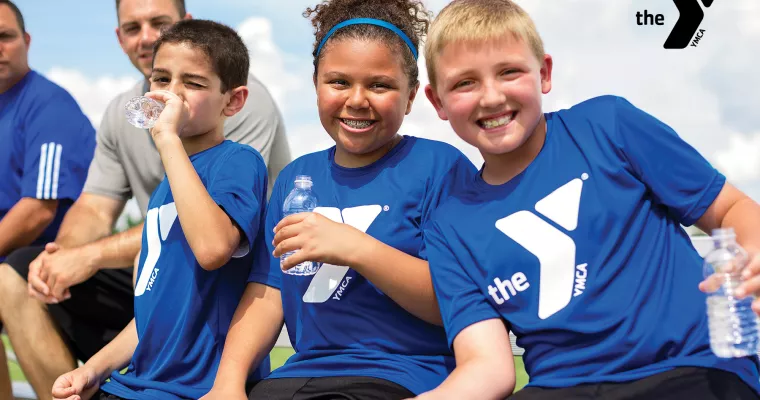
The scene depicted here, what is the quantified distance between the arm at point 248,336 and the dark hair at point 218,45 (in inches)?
28.9

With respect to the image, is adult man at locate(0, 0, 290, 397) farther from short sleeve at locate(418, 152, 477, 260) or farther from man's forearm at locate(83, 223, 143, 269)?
short sleeve at locate(418, 152, 477, 260)

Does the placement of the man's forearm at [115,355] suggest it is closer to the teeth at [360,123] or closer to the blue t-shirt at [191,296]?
the blue t-shirt at [191,296]

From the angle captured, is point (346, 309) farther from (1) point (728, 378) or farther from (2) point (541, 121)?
(1) point (728, 378)

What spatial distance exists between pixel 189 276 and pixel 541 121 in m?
1.21

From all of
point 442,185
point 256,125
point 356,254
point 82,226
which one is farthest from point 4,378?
point 442,185

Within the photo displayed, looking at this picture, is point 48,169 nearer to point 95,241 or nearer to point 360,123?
point 95,241

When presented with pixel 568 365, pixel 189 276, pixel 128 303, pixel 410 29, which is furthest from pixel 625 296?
pixel 128 303

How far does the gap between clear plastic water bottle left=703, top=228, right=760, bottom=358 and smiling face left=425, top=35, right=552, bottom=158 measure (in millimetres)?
544

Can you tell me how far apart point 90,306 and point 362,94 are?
213cm

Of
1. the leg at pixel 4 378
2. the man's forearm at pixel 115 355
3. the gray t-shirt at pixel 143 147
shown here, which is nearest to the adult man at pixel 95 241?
the gray t-shirt at pixel 143 147

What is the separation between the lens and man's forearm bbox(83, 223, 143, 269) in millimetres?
3629

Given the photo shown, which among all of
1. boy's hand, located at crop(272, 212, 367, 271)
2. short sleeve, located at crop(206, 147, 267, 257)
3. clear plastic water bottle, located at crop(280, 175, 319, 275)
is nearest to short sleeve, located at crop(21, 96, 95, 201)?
A: short sleeve, located at crop(206, 147, 267, 257)

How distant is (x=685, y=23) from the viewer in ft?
13.7

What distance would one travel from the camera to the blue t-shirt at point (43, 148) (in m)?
4.54
